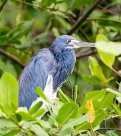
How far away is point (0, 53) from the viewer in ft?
10.8

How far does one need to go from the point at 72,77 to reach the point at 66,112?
1974 millimetres

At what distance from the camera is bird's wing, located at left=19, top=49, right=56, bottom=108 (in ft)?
9.43

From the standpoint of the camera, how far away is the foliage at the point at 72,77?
1623 millimetres

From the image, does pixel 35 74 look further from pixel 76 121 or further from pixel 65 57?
pixel 76 121

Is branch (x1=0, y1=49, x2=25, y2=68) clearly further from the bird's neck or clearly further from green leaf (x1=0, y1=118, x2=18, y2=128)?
green leaf (x1=0, y1=118, x2=18, y2=128)

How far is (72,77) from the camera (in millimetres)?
3619

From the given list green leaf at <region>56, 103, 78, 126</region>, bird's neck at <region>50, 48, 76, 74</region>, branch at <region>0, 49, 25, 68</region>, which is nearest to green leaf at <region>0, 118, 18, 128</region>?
green leaf at <region>56, 103, 78, 126</region>

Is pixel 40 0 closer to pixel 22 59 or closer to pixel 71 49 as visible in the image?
pixel 71 49

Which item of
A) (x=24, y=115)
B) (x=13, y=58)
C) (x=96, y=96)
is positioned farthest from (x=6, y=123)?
(x=13, y=58)

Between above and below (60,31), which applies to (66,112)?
above

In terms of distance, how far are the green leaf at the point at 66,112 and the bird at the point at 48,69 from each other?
1.13 m

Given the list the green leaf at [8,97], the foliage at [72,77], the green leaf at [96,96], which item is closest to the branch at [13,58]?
the foliage at [72,77]

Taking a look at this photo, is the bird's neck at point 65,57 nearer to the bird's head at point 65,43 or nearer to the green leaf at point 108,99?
the bird's head at point 65,43

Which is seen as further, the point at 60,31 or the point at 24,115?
the point at 60,31
